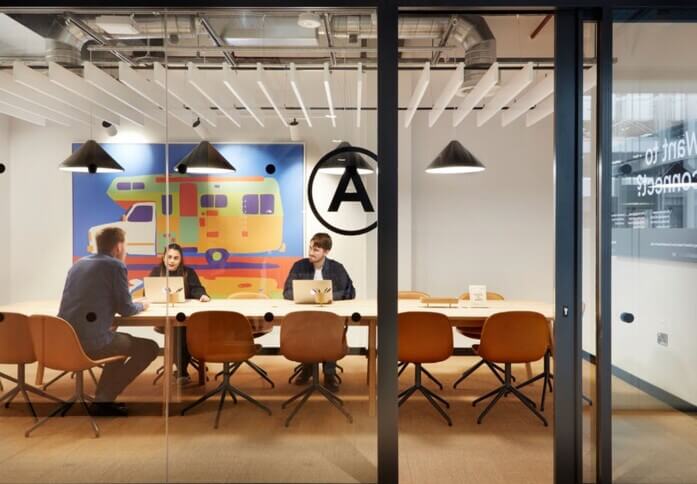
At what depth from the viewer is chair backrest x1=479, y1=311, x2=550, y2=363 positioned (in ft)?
15.0

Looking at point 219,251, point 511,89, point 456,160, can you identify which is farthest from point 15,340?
point 511,89

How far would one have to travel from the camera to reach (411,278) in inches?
284

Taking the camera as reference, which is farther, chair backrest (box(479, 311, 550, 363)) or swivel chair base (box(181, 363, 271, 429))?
chair backrest (box(479, 311, 550, 363))

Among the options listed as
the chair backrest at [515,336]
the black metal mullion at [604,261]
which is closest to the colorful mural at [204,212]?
the black metal mullion at [604,261]

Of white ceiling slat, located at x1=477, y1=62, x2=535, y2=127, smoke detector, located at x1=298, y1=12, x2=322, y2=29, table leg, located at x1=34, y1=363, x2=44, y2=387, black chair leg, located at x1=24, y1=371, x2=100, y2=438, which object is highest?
white ceiling slat, located at x1=477, y1=62, x2=535, y2=127

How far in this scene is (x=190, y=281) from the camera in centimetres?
329

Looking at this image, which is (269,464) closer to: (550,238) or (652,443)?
(652,443)

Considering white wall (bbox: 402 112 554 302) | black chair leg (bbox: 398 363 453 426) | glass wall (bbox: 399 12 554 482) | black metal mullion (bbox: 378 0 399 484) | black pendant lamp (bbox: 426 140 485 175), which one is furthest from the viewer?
white wall (bbox: 402 112 554 302)

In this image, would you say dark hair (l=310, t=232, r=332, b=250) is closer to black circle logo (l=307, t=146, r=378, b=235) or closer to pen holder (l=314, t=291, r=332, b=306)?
black circle logo (l=307, t=146, r=378, b=235)

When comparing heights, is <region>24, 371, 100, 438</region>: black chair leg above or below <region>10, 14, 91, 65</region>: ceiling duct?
below

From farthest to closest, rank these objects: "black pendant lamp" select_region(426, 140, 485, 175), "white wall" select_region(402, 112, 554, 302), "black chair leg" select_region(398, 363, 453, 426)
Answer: "white wall" select_region(402, 112, 554, 302)
"black pendant lamp" select_region(426, 140, 485, 175)
"black chair leg" select_region(398, 363, 453, 426)

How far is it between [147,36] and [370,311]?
6.78 ft

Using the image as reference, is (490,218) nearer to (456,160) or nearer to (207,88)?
(456,160)

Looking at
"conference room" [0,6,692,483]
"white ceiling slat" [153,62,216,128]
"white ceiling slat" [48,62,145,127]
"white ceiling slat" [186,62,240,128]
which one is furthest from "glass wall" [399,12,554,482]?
"white ceiling slat" [48,62,145,127]
